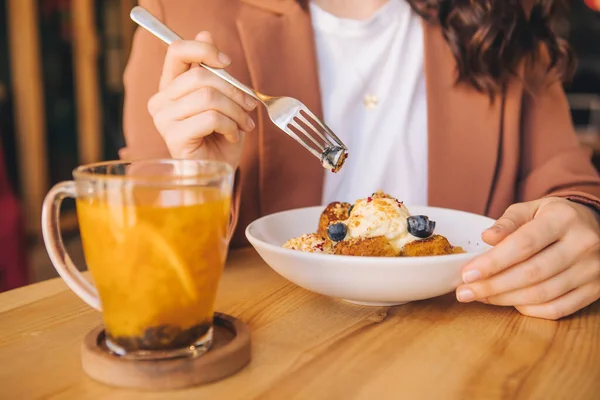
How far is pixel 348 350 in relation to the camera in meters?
0.79

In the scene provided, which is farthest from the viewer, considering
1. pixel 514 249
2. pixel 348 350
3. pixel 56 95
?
pixel 56 95

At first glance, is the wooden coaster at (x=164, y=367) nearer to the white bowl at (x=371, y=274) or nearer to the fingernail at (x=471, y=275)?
the white bowl at (x=371, y=274)

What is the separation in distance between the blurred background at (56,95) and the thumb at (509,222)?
2953 mm

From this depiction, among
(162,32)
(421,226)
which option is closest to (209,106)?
(162,32)

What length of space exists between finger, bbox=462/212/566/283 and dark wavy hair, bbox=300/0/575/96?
0.81 metres

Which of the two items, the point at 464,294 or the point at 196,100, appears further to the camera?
the point at 196,100

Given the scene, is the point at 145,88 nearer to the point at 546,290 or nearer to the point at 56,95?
the point at 546,290

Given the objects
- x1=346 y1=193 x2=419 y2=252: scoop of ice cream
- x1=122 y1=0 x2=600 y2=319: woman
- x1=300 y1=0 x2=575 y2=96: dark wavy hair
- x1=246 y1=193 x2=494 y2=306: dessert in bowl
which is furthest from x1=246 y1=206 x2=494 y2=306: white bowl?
x1=300 y1=0 x2=575 y2=96: dark wavy hair

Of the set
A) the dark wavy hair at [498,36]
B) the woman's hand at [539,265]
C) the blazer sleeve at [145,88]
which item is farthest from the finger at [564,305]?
the blazer sleeve at [145,88]

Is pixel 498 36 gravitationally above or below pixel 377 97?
above

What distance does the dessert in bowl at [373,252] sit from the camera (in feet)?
2.80

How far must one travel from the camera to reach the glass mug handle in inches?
28.7

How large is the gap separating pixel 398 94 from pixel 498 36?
30 cm

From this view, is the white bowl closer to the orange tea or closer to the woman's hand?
the woman's hand
